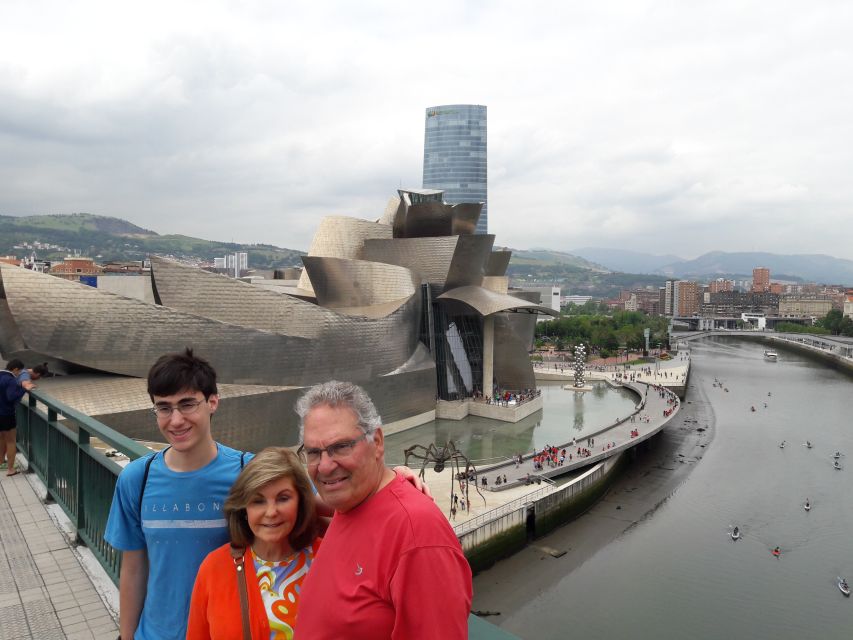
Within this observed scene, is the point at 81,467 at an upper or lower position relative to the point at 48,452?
upper

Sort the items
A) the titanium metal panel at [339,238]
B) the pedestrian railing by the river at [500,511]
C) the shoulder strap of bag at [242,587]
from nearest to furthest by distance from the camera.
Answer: the shoulder strap of bag at [242,587] → the pedestrian railing by the river at [500,511] → the titanium metal panel at [339,238]

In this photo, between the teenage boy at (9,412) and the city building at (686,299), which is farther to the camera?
the city building at (686,299)

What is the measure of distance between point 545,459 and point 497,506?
6.18m

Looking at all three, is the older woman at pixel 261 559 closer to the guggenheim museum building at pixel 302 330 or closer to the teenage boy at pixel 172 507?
the teenage boy at pixel 172 507

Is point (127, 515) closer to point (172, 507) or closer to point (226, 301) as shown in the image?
point (172, 507)

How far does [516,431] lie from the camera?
32.5 metres

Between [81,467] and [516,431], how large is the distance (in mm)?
28599

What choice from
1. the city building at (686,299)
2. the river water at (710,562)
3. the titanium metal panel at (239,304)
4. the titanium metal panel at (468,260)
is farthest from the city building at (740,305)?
the titanium metal panel at (239,304)

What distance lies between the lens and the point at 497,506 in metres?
20.7

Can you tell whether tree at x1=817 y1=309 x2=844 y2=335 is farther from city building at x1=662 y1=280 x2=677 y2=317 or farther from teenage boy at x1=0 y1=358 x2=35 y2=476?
teenage boy at x1=0 y1=358 x2=35 y2=476

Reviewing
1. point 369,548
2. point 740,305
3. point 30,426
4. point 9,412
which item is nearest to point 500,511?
point 30,426

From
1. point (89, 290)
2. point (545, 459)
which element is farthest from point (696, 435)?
point (89, 290)

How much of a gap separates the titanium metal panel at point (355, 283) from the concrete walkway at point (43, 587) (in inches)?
926

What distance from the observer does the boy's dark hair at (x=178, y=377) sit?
316cm
